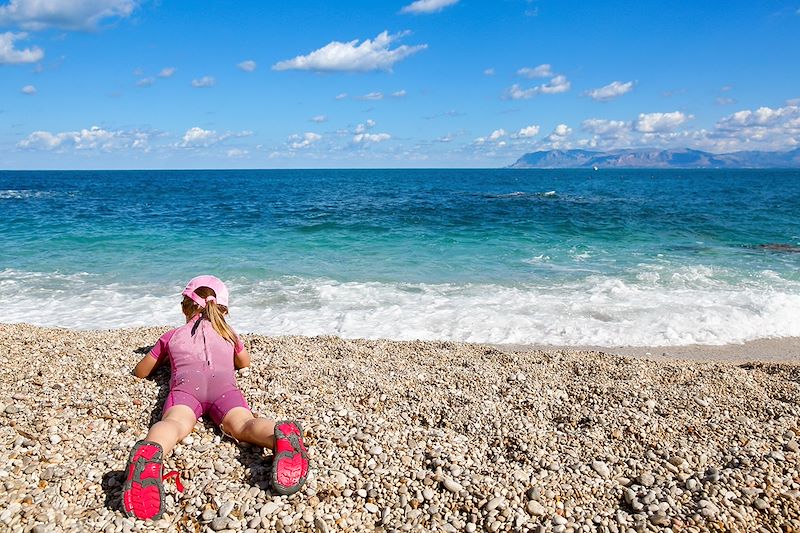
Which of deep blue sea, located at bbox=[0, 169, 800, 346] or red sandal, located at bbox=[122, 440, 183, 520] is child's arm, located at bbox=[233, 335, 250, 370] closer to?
red sandal, located at bbox=[122, 440, 183, 520]

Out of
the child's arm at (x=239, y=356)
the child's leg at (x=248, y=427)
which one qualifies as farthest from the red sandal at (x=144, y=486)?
the child's arm at (x=239, y=356)

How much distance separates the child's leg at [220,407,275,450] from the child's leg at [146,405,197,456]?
0.31 metres

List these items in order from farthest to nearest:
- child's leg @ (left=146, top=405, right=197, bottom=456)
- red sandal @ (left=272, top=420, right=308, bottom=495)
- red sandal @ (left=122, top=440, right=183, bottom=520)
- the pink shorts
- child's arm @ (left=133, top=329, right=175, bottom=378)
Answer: child's arm @ (left=133, top=329, right=175, bottom=378), the pink shorts, child's leg @ (left=146, top=405, right=197, bottom=456), red sandal @ (left=272, top=420, right=308, bottom=495), red sandal @ (left=122, top=440, right=183, bottom=520)

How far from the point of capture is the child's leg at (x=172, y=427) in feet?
14.9

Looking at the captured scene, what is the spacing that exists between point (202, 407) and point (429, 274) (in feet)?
36.2

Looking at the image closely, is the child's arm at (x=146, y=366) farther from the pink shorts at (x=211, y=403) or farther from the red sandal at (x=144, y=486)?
the red sandal at (x=144, y=486)

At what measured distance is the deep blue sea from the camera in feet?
36.3

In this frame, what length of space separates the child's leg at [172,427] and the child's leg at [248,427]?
12.1 inches

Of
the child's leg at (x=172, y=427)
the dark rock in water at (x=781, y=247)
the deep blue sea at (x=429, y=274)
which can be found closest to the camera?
Result: the child's leg at (x=172, y=427)

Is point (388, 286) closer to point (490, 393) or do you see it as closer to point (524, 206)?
point (490, 393)

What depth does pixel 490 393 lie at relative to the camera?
256 inches

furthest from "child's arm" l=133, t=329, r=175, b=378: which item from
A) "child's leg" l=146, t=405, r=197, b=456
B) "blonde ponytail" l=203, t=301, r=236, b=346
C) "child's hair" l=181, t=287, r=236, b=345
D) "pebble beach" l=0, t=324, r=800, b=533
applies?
"child's leg" l=146, t=405, r=197, b=456

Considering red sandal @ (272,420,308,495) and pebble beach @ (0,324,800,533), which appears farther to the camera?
red sandal @ (272,420,308,495)

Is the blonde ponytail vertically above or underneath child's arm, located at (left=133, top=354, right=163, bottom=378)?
above
